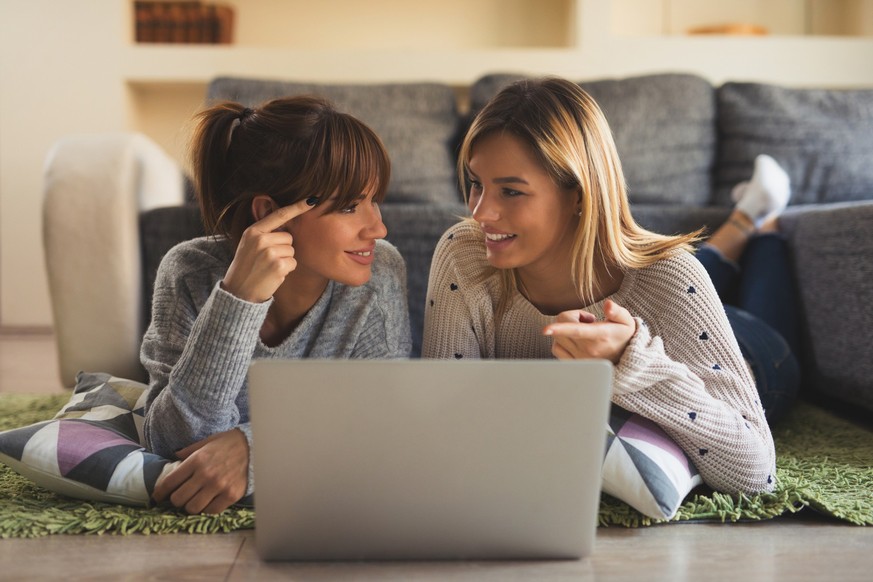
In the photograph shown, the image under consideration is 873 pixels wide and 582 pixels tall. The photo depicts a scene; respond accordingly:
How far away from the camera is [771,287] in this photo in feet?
5.76

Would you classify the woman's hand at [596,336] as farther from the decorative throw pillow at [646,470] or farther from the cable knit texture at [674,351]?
the decorative throw pillow at [646,470]

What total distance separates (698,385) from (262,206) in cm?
64

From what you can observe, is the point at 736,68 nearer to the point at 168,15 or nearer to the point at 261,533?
the point at 168,15

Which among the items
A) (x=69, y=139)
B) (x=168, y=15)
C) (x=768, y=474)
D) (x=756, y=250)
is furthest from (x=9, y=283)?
(x=768, y=474)

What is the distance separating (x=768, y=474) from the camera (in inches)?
40.9

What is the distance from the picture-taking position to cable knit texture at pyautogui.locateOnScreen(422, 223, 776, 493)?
1.00 metres

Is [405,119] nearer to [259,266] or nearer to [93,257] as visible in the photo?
[93,257]

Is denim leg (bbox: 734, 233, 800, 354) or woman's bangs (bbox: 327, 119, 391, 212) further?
denim leg (bbox: 734, 233, 800, 354)

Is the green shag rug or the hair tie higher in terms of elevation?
the hair tie

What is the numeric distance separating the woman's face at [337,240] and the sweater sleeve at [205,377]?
153 millimetres

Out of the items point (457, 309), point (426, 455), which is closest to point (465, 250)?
point (457, 309)

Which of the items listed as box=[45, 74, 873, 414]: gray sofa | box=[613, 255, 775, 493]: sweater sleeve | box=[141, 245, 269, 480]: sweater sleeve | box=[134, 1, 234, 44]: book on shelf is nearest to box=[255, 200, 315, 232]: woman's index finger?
box=[141, 245, 269, 480]: sweater sleeve

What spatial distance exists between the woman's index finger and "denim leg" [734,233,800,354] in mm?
1092

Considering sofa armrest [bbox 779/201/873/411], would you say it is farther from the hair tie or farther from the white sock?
the hair tie
